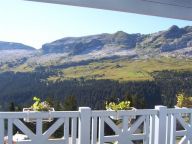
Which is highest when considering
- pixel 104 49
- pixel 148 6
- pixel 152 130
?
pixel 104 49

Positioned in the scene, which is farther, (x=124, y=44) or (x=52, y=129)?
(x=124, y=44)

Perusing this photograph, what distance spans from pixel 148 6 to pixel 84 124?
1.46m

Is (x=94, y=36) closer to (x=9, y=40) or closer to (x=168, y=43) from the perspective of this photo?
(x=168, y=43)

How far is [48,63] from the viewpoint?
18.2 metres

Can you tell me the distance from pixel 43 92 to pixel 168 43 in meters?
11.5

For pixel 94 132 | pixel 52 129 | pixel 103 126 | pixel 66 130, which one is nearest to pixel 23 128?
pixel 52 129

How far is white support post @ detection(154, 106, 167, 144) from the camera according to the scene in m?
4.18

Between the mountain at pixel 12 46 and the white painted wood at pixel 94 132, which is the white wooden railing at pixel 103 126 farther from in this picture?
the mountain at pixel 12 46

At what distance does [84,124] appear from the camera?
380 cm

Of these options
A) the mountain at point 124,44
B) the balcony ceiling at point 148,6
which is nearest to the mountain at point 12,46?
the mountain at point 124,44

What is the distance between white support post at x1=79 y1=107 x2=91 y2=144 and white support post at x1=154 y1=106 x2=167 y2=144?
35.9 inches

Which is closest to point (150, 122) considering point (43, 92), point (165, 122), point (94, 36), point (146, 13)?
point (165, 122)

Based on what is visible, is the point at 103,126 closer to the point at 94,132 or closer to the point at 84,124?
the point at 94,132

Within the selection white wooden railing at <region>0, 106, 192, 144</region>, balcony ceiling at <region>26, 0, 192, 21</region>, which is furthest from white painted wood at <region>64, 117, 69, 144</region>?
balcony ceiling at <region>26, 0, 192, 21</region>
